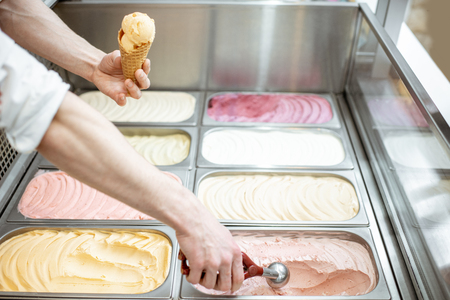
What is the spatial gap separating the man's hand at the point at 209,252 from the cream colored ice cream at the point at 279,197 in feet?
1.94

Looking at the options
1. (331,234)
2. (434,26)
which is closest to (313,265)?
(331,234)

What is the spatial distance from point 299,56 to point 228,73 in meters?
0.46

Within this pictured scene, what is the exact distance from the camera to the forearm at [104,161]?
0.79m

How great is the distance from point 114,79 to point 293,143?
102 cm

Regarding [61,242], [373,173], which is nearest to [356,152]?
[373,173]

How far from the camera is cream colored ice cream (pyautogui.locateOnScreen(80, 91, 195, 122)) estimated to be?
7.31 ft

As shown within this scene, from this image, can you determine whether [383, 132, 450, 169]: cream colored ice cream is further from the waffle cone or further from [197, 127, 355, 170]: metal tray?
the waffle cone

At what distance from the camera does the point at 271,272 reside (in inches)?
50.6

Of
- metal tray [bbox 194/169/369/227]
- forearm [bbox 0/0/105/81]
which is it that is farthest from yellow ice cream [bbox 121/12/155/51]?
metal tray [bbox 194/169/369/227]

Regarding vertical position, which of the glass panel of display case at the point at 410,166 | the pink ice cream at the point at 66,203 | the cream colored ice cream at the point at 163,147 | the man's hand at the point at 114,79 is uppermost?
the man's hand at the point at 114,79

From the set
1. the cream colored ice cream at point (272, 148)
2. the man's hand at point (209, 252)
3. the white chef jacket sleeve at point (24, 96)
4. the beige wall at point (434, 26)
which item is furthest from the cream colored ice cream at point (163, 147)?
the beige wall at point (434, 26)

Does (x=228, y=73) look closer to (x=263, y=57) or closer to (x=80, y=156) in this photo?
(x=263, y=57)

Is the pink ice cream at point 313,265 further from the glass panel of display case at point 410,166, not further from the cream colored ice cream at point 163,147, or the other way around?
the cream colored ice cream at point 163,147

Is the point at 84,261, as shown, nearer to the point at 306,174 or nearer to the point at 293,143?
the point at 306,174
